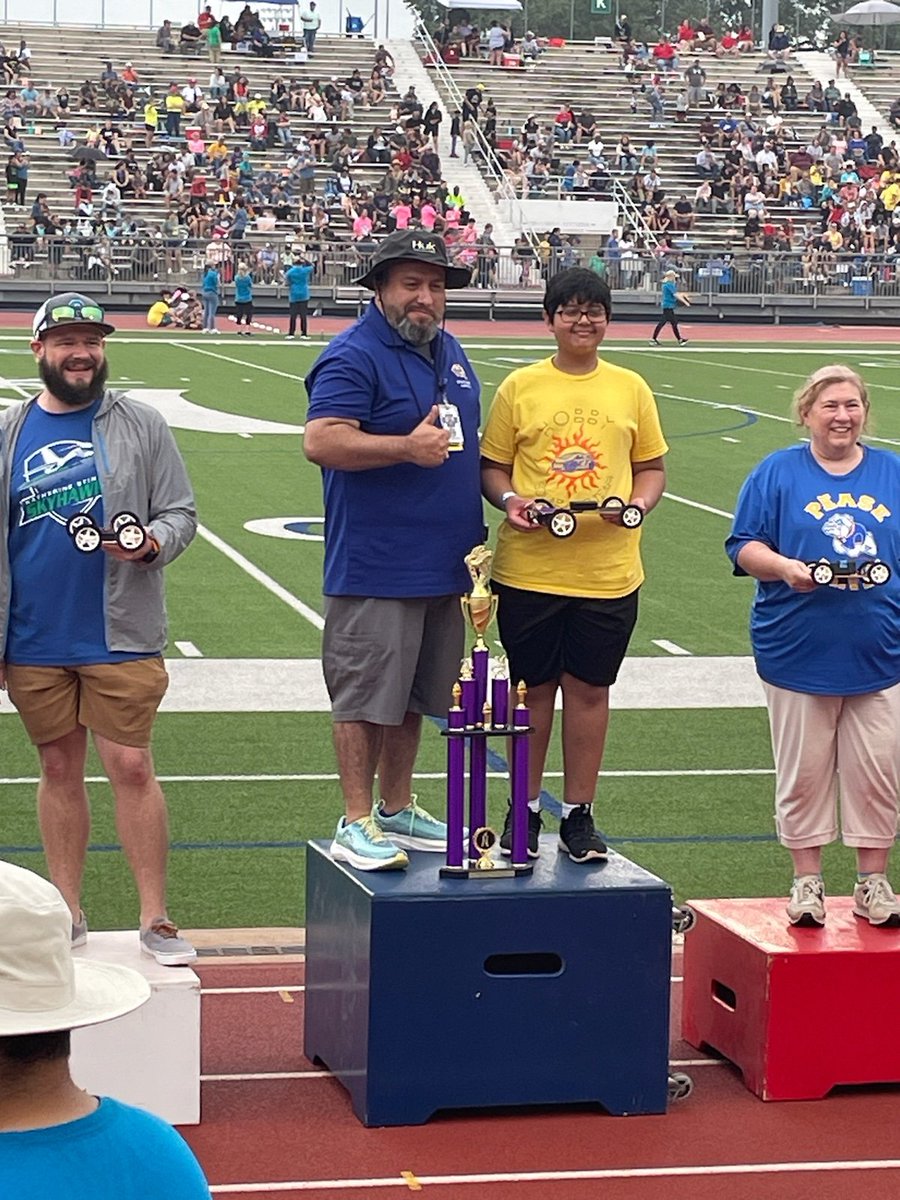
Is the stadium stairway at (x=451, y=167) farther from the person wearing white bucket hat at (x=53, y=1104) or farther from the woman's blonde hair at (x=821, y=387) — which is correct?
the person wearing white bucket hat at (x=53, y=1104)

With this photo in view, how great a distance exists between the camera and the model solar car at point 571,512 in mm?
6020

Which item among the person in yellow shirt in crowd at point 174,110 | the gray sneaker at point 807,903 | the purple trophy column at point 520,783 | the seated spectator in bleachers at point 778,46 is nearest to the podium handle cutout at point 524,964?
the purple trophy column at point 520,783

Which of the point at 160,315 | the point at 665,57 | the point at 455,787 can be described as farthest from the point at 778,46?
the point at 455,787

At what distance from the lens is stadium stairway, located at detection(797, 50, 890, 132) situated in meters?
61.0

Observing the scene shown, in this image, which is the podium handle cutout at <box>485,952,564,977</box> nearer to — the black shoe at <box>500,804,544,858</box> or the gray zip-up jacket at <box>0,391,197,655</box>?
the black shoe at <box>500,804,544,858</box>

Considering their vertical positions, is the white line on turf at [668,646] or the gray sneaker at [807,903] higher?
the gray sneaker at [807,903]

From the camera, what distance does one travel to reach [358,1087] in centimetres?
571

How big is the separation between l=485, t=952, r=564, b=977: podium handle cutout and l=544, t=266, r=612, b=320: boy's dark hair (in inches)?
73.9

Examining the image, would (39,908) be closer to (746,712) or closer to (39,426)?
(39,426)

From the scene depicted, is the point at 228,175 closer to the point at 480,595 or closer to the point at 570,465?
the point at 570,465

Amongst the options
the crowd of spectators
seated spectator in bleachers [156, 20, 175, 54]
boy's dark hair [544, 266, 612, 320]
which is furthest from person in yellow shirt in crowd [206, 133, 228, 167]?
boy's dark hair [544, 266, 612, 320]

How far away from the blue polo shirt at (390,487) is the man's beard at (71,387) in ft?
2.03

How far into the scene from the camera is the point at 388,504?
607 centimetres

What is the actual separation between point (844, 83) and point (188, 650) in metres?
55.7
